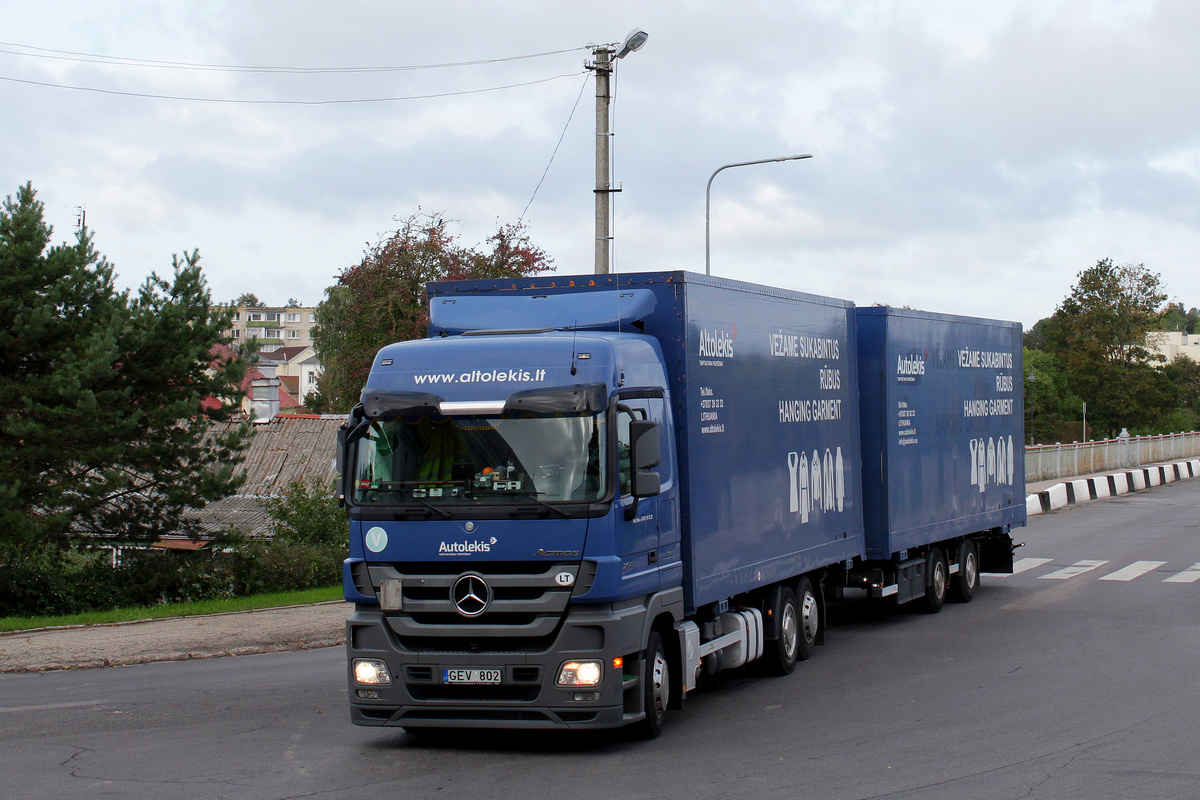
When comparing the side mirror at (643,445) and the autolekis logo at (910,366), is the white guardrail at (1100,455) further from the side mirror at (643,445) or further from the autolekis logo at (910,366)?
the side mirror at (643,445)

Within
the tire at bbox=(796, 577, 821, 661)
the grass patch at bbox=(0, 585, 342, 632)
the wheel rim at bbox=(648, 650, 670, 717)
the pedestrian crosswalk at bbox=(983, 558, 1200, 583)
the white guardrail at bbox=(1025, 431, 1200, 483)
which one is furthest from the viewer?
the white guardrail at bbox=(1025, 431, 1200, 483)

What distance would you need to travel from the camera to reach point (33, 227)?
21.4m

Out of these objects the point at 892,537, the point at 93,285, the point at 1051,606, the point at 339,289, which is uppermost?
the point at 339,289

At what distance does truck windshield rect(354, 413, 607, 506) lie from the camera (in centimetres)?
818

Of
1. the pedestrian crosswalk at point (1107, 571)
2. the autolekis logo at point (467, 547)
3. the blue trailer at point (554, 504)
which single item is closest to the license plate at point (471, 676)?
the blue trailer at point (554, 504)

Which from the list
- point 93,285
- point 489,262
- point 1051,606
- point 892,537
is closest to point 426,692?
point 892,537

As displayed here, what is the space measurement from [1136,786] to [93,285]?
19.6 metres

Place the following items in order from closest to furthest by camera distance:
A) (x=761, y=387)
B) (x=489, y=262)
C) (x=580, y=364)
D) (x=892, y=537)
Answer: (x=580, y=364) < (x=761, y=387) < (x=892, y=537) < (x=489, y=262)

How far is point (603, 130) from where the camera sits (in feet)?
57.8

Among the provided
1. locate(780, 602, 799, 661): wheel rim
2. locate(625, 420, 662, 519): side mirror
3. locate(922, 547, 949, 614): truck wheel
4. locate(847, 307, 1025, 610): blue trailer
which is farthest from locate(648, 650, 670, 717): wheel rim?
locate(922, 547, 949, 614): truck wheel

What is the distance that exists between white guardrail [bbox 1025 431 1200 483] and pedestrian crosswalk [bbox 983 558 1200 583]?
45.6ft

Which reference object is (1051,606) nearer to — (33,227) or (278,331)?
(33,227)

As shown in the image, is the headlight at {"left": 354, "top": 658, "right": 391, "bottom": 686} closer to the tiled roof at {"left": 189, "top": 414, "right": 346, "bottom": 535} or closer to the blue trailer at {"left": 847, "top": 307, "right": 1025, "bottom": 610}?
the blue trailer at {"left": 847, "top": 307, "right": 1025, "bottom": 610}

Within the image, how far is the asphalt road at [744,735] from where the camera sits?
302 inches
